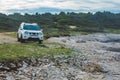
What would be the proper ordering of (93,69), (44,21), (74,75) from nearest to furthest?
1. (74,75)
2. (93,69)
3. (44,21)

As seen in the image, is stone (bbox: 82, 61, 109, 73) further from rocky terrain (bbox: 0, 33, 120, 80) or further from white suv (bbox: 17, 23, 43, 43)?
white suv (bbox: 17, 23, 43, 43)

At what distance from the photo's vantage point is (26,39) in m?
47.2

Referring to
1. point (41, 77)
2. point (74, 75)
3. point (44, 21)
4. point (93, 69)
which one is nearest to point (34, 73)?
point (41, 77)

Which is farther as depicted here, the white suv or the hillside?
the hillside

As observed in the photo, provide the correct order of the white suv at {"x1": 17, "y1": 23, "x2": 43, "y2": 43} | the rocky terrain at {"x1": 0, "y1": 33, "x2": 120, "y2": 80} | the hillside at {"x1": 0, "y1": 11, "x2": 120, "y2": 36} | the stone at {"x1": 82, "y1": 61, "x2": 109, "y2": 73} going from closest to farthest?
the rocky terrain at {"x1": 0, "y1": 33, "x2": 120, "y2": 80}, the stone at {"x1": 82, "y1": 61, "x2": 109, "y2": 73}, the white suv at {"x1": 17, "y1": 23, "x2": 43, "y2": 43}, the hillside at {"x1": 0, "y1": 11, "x2": 120, "y2": 36}

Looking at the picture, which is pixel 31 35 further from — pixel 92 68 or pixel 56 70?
pixel 56 70

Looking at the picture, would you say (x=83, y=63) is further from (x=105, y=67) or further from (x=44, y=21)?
(x=44, y=21)

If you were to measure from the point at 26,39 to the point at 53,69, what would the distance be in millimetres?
20644

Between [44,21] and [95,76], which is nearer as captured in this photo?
[95,76]

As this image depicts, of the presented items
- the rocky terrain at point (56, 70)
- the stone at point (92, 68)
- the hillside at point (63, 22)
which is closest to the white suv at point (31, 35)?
the rocky terrain at point (56, 70)

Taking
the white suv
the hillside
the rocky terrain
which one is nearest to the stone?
the rocky terrain

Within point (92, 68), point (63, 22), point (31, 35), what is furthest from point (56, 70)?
point (63, 22)

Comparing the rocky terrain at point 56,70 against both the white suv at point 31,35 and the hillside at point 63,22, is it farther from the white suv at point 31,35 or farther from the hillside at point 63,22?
the hillside at point 63,22

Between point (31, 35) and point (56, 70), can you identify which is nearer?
point (56, 70)
